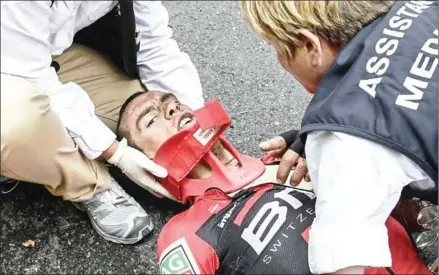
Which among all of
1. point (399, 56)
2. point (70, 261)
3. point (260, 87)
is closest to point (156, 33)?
point (260, 87)

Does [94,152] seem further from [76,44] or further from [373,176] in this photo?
[373,176]

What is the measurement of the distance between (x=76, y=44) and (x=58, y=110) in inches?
9.0

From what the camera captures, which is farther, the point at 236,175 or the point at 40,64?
the point at 236,175

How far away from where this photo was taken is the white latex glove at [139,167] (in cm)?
128

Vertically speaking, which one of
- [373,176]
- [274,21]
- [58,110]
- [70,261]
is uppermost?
[274,21]

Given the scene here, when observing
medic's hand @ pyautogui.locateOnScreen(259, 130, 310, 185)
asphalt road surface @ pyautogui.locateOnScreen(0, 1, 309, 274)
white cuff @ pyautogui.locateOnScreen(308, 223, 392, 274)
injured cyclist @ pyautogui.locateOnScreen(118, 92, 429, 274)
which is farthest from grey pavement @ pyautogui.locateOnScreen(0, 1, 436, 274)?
white cuff @ pyautogui.locateOnScreen(308, 223, 392, 274)

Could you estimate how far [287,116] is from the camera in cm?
154

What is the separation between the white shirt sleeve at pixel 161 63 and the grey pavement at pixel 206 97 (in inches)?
4.9

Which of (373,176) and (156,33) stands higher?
(373,176)

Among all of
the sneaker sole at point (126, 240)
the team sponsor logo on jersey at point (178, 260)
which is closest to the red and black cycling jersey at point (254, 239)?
the team sponsor logo on jersey at point (178, 260)

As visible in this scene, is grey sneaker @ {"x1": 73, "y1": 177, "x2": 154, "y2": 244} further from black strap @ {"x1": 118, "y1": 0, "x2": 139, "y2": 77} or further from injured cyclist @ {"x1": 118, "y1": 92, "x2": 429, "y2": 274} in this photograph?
black strap @ {"x1": 118, "y1": 0, "x2": 139, "y2": 77}

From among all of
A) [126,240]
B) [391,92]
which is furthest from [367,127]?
[126,240]

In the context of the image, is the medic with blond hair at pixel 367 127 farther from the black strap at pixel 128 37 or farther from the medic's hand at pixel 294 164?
the black strap at pixel 128 37

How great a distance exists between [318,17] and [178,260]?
1.35ft
